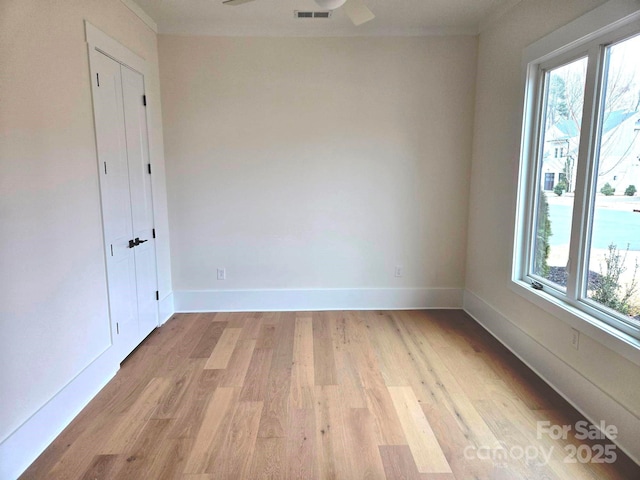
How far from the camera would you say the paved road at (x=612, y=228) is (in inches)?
78.7

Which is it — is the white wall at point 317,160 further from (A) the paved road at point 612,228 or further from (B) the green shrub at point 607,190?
(B) the green shrub at point 607,190

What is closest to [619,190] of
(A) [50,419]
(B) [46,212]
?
(B) [46,212]

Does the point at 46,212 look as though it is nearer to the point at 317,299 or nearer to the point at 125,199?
the point at 125,199

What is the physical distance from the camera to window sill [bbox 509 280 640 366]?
1903 millimetres

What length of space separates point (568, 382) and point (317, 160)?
278 cm

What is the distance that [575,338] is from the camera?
2293mm

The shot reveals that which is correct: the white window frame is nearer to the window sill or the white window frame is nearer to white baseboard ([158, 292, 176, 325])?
the window sill

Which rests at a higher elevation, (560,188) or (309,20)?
(309,20)

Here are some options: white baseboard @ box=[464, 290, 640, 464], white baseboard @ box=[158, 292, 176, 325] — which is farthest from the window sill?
white baseboard @ box=[158, 292, 176, 325]

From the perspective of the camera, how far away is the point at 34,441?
189 cm

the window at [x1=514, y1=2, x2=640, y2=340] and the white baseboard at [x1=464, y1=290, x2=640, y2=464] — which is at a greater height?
the window at [x1=514, y1=2, x2=640, y2=340]

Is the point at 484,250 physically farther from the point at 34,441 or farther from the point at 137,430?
the point at 34,441

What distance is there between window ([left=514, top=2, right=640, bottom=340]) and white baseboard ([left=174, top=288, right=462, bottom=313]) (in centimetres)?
123

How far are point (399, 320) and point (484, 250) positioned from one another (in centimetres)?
108
